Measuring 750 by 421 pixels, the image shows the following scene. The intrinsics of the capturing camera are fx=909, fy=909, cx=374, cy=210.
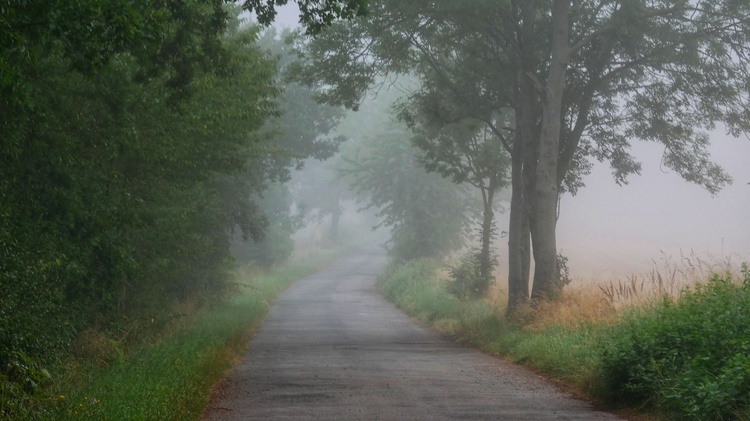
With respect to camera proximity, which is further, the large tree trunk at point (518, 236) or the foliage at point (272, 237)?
the foliage at point (272, 237)

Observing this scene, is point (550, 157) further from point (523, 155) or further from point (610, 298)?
point (610, 298)

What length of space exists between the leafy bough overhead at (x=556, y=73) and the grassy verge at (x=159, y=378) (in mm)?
7420

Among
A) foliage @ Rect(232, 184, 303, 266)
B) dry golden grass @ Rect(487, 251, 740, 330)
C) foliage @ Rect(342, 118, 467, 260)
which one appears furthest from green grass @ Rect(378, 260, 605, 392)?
foliage @ Rect(232, 184, 303, 266)

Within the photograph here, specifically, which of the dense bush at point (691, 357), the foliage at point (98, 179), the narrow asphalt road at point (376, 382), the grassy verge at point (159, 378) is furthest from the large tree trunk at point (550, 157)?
the dense bush at point (691, 357)

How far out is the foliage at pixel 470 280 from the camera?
31188 mm

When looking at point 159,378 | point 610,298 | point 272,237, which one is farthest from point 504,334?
point 272,237

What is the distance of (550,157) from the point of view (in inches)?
825

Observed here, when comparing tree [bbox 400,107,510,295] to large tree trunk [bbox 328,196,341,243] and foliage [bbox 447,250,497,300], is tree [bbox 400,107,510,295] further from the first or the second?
large tree trunk [bbox 328,196,341,243]

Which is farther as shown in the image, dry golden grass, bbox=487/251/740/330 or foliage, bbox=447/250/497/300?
foliage, bbox=447/250/497/300

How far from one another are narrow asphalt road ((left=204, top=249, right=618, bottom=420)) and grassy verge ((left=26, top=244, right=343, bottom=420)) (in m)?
0.36

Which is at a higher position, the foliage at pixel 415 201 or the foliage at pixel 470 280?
the foliage at pixel 415 201

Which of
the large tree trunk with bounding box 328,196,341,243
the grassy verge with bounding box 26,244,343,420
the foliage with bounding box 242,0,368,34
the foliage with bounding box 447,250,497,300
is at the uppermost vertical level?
the large tree trunk with bounding box 328,196,341,243

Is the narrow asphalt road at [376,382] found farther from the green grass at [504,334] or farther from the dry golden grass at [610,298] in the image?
the dry golden grass at [610,298]

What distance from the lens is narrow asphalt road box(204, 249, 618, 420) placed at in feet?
35.0
